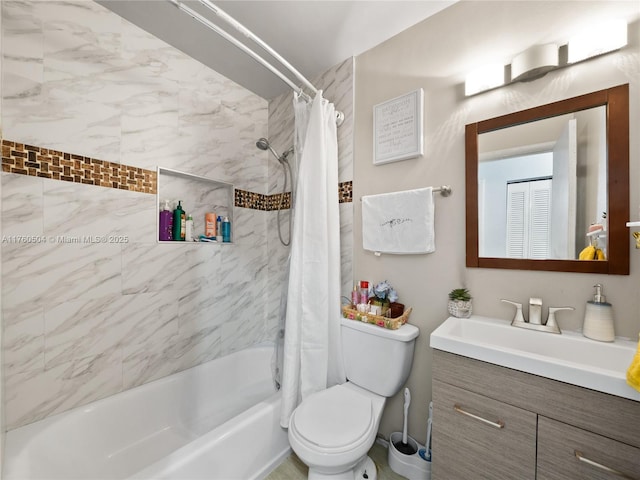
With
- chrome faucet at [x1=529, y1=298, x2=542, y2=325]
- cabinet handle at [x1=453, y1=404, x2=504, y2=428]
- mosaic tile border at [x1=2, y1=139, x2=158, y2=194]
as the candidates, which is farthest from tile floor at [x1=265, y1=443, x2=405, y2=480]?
mosaic tile border at [x1=2, y1=139, x2=158, y2=194]

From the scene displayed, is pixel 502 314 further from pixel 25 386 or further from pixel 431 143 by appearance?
pixel 25 386

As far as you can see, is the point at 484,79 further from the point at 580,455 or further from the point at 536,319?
the point at 580,455

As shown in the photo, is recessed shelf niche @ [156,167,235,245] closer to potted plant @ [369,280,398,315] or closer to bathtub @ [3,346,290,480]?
bathtub @ [3,346,290,480]

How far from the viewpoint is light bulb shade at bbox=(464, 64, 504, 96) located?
123 centimetres

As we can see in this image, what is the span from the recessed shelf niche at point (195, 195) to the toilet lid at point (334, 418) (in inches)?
49.3

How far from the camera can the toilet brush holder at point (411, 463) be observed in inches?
50.2

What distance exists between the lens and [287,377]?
4.61ft

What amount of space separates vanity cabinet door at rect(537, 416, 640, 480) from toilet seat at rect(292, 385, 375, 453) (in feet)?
2.04

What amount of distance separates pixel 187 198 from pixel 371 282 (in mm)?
1401

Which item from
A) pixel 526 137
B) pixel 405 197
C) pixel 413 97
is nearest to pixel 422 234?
pixel 405 197

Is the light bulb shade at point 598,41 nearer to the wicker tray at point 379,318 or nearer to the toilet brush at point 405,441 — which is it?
the wicker tray at point 379,318

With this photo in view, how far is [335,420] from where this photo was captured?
3.84 ft

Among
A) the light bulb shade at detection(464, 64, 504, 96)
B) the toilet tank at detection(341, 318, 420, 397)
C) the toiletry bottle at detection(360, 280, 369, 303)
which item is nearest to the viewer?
the light bulb shade at detection(464, 64, 504, 96)

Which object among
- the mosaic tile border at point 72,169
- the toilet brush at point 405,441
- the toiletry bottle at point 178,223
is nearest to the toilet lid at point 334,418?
the toilet brush at point 405,441
